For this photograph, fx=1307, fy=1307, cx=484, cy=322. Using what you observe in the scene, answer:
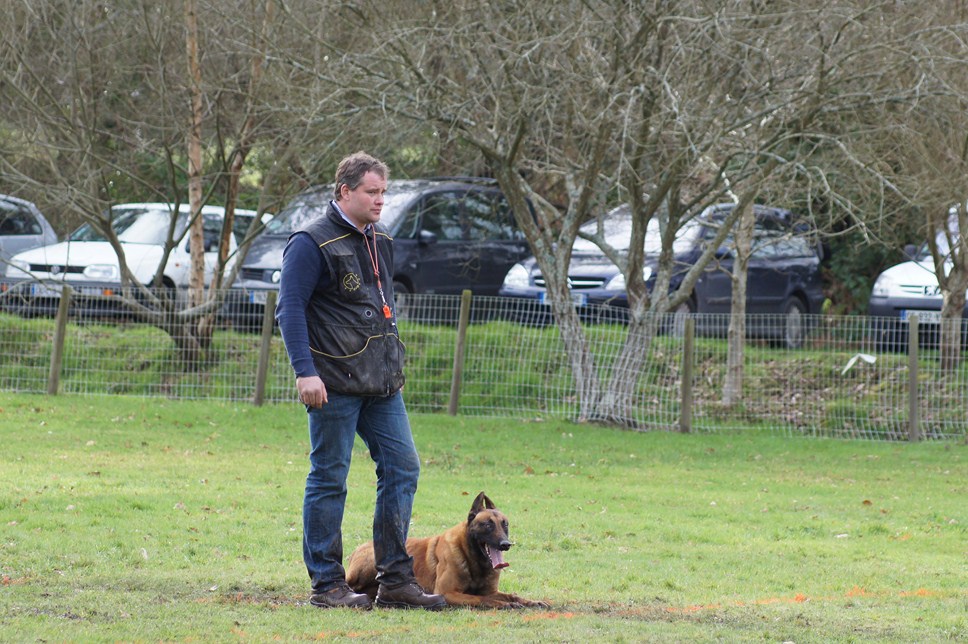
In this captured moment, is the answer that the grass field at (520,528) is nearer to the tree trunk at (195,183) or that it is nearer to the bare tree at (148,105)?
the tree trunk at (195,183)

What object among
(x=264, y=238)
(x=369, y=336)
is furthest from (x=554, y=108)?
(x=369, y=336)

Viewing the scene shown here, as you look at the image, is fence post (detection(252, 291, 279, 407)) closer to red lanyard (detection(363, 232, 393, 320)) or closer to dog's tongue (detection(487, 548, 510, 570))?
red lanyard (detection(363, 232, 393, 320))

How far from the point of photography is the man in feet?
20.4

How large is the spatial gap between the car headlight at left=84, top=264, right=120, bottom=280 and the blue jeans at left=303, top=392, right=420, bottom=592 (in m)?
12.9

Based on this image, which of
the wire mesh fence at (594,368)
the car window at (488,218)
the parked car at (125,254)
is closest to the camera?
the wire mesh fence at (594,368)

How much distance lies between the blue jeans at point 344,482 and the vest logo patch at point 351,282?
1.73ft

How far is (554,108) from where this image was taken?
46.0 ft

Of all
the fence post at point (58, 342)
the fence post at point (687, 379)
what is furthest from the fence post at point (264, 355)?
the fence post at point (687, 379)

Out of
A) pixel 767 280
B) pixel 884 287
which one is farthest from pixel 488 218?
pixel 884 287

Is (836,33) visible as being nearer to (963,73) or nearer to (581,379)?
(963,73)

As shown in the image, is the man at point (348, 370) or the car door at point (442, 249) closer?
the man at point (348, 370)

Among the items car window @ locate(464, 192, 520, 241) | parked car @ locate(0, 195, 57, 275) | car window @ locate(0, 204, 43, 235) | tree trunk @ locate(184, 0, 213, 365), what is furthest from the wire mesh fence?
car window @ locate(0, 204, 43, 235)

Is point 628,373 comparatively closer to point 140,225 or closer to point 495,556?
point 140,225

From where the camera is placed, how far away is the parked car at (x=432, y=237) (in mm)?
18344
